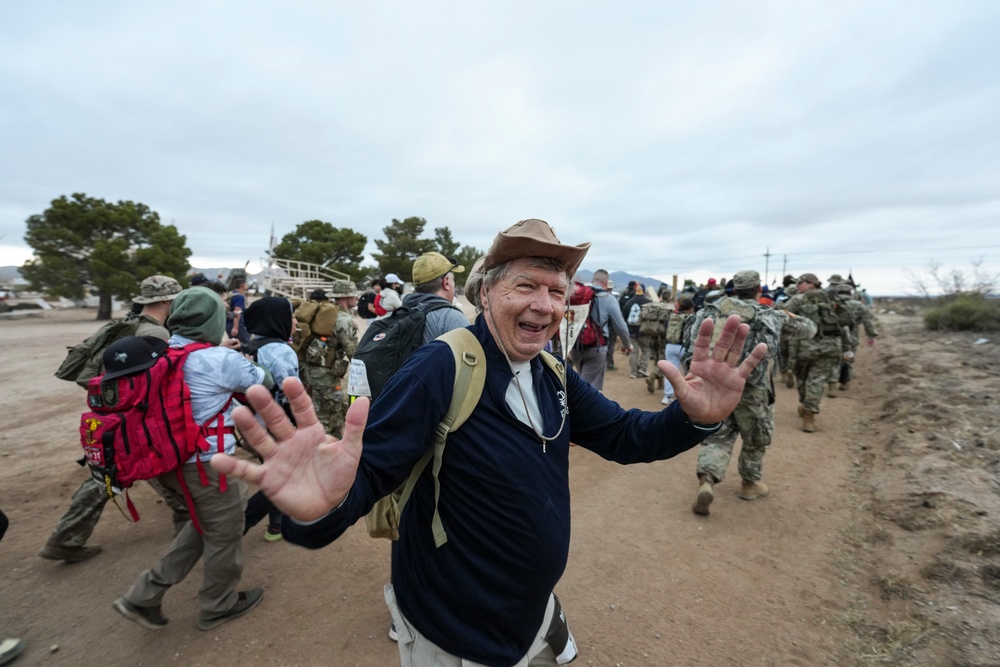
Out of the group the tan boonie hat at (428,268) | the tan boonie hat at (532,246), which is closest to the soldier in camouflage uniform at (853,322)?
the tan boonie hat at (428,268)

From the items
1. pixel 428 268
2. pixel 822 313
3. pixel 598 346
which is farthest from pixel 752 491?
pixel 428 268

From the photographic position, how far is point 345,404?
17.8 ft

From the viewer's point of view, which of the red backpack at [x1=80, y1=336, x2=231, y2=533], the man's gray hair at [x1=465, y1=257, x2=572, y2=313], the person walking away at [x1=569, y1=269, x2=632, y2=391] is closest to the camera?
the man's gray hair at [x1=465, y1=257, x2=572, y2=313]

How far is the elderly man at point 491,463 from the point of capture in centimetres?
111

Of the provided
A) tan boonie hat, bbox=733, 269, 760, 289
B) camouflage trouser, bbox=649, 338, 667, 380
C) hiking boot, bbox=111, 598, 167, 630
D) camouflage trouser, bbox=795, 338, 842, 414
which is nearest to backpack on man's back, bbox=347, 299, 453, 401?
hiking boot, bbox=111, 598, 167, 630

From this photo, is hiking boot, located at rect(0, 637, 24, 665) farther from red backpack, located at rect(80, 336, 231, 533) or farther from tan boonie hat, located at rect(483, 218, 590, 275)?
tan boonie hat, located at rect(483, 218, 590, 275)

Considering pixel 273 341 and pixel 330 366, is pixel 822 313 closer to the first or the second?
pixel 330 366

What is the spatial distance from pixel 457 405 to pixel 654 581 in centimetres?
286

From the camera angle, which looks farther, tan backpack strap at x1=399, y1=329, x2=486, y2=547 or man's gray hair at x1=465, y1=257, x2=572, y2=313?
man's gray hair at x1=465, y1=257, x2=572, y2=313

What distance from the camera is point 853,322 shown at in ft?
25.1

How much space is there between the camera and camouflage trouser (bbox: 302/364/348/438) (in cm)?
533

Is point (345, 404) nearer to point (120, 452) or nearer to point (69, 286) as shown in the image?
point (120, 452)

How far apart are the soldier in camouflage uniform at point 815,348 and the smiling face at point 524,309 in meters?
6.81

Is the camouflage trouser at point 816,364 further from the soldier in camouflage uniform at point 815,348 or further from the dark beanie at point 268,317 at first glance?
the dark beanie at point 268,317
